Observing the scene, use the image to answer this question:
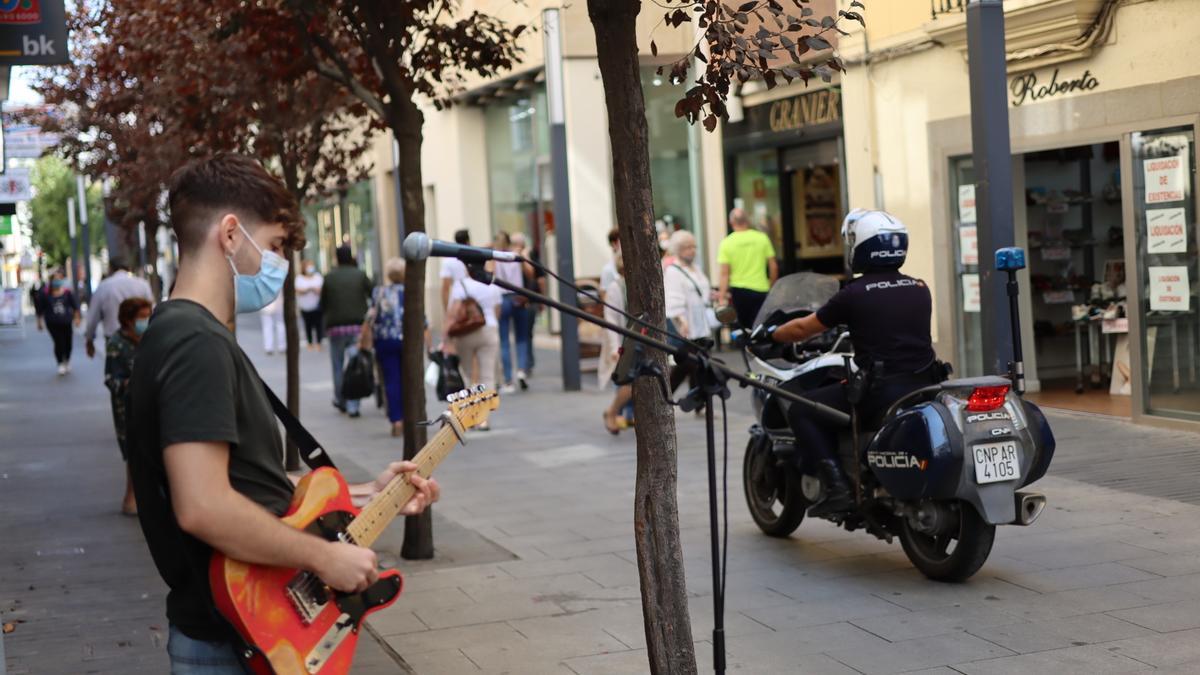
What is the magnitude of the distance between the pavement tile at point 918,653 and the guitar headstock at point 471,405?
7.90 ft

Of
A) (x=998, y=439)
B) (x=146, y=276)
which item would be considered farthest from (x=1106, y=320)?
(x=146, y=276)

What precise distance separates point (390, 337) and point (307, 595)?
11.6 metres

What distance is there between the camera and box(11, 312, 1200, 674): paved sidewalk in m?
6.18

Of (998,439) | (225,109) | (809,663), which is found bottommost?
(809,663)

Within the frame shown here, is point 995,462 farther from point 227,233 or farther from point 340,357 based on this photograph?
point 340,357

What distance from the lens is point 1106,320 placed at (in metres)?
13.1

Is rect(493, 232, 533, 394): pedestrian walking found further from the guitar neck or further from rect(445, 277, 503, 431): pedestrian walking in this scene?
the guitar neck

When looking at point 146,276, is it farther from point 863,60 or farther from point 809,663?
point 809,663

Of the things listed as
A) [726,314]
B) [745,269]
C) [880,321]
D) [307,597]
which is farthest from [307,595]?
[745,269]

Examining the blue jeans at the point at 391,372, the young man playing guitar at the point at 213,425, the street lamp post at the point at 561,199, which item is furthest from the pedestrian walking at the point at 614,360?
the young man playing guitar at the point at 213,425

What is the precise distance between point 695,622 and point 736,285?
1061 centimetres

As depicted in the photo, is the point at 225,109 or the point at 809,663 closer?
the point at 809,663

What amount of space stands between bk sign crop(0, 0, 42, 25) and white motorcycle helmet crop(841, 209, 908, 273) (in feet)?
16.5

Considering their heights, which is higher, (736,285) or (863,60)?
(863,60)
